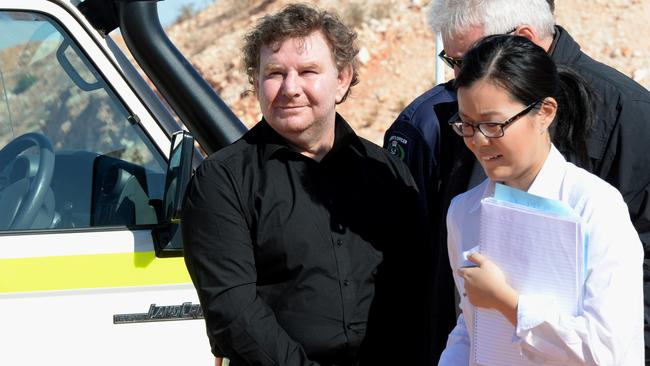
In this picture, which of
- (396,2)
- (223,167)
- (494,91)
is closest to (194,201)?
(223,167)

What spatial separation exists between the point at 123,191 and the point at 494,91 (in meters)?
1.61

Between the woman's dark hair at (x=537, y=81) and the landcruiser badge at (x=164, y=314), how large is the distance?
1.32 m

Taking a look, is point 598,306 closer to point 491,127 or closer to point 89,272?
point 491,127

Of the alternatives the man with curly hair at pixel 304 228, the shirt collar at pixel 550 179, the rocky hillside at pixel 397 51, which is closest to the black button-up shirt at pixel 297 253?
the man with curly hair at pixel 304 228

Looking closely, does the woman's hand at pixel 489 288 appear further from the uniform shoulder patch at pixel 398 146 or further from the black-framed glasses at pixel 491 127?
the uniform shoulder patch at pixel 398 146

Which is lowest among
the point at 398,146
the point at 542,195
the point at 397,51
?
the point at 542,195

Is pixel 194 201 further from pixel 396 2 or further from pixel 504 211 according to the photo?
pixel 396 2

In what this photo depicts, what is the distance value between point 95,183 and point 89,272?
32 cm

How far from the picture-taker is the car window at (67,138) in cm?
339

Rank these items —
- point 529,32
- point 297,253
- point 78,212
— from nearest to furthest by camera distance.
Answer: point 297,253 < point 529,32 < point 78,212

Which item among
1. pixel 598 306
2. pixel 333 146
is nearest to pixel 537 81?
pixel 598 306

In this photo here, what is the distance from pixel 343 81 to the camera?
281 centimetres

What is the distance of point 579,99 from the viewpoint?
243 centimetres

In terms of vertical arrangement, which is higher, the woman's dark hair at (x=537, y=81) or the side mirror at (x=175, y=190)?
the side mirror at (x=175, y=190)
